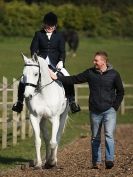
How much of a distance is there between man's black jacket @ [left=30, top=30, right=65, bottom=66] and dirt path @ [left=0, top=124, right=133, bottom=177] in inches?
81.1

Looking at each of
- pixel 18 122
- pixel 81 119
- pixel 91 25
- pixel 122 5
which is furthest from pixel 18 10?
pixel 18 122

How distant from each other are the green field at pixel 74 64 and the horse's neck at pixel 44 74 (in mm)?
2085

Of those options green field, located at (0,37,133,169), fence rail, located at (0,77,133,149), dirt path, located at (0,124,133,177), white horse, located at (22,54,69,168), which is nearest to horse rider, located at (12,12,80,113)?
white horse, located at (22,54,69,168)

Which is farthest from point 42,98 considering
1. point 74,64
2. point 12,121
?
point 74,64

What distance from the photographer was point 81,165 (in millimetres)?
13781

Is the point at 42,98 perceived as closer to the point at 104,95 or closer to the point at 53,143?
the point at 53,143

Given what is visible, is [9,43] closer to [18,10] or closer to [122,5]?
[18,10]

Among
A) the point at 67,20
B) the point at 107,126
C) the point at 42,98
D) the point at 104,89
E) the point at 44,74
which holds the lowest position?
the point at 107,126

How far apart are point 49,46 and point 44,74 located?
823 millimetres

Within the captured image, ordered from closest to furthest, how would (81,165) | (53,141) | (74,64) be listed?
(53,141) < (81,165) < (74,64)

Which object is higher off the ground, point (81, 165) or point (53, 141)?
point (53, 141)

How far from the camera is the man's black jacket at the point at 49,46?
1397 centimetres

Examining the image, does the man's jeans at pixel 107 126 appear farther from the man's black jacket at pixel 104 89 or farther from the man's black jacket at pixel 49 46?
the man's black jacket at pixel 49 46

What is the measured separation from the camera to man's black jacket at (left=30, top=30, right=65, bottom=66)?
1397cm
